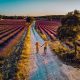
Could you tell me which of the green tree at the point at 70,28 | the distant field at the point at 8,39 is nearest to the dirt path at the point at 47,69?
the green tree at the point at 70,28

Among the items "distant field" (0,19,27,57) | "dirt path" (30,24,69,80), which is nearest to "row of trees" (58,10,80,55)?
"dirt path" (30,24,69,80)

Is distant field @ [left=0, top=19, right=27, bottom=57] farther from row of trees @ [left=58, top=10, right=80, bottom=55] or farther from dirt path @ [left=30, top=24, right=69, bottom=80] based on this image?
row of trees @ [left=58, top=10, right=80, bottom=55]

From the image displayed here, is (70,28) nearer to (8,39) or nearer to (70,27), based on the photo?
(70,27)

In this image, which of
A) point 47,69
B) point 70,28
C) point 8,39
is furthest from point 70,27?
point 8,39

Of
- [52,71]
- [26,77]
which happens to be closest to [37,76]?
[26,77]

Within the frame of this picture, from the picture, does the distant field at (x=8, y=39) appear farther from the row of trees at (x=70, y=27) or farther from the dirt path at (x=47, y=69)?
the row of trees at (x=70, y=27)

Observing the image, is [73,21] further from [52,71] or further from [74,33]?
[52,71]

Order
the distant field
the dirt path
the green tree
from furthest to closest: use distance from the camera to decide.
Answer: the distant field, the green tree, the dirt path

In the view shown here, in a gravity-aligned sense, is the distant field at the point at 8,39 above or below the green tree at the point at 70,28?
below
